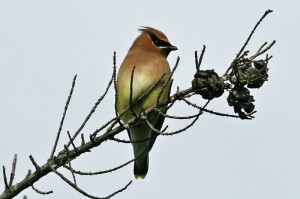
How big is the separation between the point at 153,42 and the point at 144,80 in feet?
2.95

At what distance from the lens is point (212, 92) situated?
446 centimetres

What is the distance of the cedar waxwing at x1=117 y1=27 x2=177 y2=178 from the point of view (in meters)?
5.78

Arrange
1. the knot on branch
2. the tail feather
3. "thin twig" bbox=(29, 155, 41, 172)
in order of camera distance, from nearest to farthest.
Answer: "thin twig" bbox=(29, 155, 41, 172)
the knot on branch
the tail feather

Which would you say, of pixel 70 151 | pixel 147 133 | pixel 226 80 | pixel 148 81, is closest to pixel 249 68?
pixel 226 80

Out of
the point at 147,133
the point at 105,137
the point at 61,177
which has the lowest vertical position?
the point at 61,177

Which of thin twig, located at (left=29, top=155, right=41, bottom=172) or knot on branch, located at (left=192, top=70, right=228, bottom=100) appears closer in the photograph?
thin twig, located at (left=29, top=155, right=41, bottom=172)

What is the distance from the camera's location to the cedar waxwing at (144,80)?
227 inches

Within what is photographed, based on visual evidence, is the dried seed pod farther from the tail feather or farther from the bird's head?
the tail feather

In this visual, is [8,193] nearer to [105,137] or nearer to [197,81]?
[105,137]

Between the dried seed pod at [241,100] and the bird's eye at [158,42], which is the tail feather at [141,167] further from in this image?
the dried seed pod at [241,100]

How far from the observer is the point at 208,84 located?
444 cm

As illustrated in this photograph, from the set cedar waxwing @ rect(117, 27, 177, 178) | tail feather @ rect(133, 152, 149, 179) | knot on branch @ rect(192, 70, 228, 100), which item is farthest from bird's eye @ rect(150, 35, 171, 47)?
knot on branch @ rect(192, 70, 228, 100)

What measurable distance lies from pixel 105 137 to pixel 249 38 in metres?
1.12

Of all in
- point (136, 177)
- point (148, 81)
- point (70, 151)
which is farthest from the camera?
point (136, 177)
